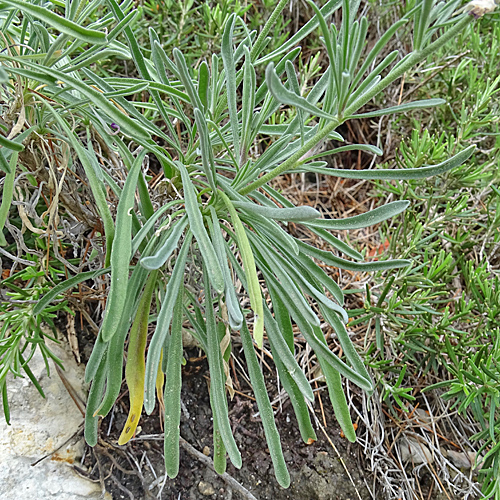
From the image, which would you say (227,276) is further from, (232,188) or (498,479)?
(498,479)

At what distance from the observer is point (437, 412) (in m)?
1.45

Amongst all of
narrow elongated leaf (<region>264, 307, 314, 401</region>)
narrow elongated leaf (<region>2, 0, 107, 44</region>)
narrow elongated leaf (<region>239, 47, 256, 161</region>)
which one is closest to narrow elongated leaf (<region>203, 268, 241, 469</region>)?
narrow elongated leaf (<region>264, 307, 314, 401</region>)

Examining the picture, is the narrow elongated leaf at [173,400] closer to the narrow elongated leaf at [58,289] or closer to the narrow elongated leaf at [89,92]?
the narrow elongated leaf at [58,289]

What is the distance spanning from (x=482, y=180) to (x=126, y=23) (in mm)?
1301

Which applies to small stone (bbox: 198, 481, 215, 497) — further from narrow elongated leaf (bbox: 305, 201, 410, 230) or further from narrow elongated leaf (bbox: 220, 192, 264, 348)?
narrow elongated leaf (bbox: 305, 201, 410, 230)

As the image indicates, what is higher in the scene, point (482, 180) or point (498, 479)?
point (482, 180)

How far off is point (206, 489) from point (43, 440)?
47cm

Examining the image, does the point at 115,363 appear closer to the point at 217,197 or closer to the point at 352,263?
the point at 217,197

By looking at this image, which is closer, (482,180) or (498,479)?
(498,479)

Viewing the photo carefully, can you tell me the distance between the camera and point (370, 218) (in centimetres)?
91

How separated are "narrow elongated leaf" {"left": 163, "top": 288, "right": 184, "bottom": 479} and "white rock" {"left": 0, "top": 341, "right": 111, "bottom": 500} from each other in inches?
17.7

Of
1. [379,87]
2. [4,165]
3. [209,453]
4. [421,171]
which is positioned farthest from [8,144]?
[209,453]

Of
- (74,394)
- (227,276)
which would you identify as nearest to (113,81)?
(227,276)

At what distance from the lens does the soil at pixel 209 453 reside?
1233 mm
